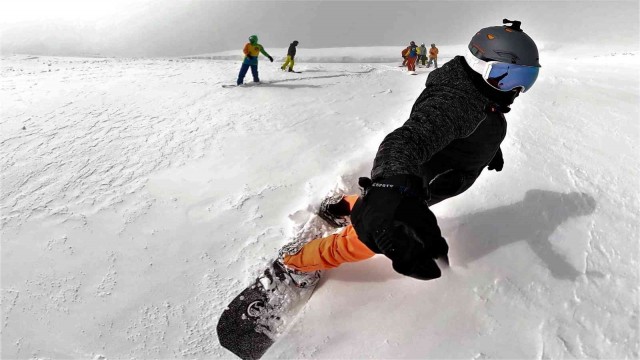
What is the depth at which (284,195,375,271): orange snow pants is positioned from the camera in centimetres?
209

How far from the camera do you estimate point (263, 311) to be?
2309 mm

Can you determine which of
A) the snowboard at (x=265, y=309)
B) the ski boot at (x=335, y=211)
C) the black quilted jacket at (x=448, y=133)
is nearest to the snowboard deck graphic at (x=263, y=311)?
the snowboard at (x=265, y=309)

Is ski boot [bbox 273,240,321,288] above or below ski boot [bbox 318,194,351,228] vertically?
below

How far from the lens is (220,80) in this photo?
795 centimetres

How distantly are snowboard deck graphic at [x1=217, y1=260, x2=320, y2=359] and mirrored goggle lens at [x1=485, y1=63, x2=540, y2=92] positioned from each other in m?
1.45

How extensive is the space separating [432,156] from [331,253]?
757 millimetres

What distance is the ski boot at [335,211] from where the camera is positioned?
9.18 ft

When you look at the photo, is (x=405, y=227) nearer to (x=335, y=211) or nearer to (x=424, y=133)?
(x=424, y=133)

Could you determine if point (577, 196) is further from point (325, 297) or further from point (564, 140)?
point (325, 297)

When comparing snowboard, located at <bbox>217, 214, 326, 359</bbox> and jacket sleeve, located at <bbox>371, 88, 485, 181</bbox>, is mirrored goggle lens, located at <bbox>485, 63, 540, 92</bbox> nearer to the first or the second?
jacket sleeve, located at <bbox>371, 88, 485, 181</bbox>

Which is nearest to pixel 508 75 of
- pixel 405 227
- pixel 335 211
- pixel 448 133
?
pixel 448 133

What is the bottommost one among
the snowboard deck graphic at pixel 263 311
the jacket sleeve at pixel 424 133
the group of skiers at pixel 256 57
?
the snowboard deck graphic at pixel 263 311

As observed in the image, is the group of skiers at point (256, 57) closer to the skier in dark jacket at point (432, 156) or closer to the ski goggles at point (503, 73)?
the skier in dark jacket at point (432, 156)

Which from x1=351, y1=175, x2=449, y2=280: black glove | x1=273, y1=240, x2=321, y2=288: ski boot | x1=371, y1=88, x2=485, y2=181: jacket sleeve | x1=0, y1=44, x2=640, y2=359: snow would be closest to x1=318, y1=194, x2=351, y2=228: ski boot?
x1=0, y1=44, x2=640, y2=359: snow
